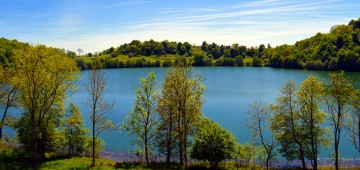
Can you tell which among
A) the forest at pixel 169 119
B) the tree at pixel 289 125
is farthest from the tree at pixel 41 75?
the tree at pixel 289 125

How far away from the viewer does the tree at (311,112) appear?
136ft

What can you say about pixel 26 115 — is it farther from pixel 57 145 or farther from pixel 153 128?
pixel 153 128

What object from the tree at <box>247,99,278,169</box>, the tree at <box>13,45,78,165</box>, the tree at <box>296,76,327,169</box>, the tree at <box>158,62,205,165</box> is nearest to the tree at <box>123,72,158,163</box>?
the tree at <box>158,62,205,165</box>

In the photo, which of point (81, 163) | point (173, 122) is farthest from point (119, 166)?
point (173, 122)

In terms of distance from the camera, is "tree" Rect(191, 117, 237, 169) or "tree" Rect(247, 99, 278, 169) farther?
"tree" Rect(247, 99, 278, 169)

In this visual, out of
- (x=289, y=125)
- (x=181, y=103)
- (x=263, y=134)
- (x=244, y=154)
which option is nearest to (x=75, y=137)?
(x=181, y=103)

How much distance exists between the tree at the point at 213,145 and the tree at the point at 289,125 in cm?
753

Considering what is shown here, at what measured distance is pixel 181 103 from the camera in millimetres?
41375

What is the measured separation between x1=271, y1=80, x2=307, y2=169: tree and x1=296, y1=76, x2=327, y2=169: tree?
0.77 metres

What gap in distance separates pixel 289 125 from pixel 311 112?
11.6ft

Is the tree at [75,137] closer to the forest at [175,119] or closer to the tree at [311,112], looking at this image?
the forest at [175,119]

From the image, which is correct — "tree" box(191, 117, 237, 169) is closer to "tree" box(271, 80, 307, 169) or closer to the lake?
"tree" box(271, 80, 307, 169)

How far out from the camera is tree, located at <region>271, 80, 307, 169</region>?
1694 inches

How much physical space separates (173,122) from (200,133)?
3.87 m
